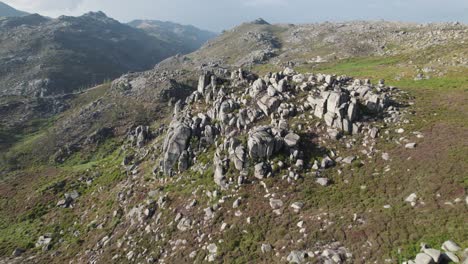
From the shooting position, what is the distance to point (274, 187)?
119 ft

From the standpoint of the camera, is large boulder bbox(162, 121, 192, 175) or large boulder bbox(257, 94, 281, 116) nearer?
large boulder bbox(162, 121, 192, 175)

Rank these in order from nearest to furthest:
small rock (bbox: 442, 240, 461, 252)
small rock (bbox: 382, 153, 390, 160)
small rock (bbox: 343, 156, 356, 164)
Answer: small rock (bbox: 442, 240, 461, 252) → small rock (bbox: 382, 153, 390, 160) → small rock (bbox: 343, 156, 356, 164)

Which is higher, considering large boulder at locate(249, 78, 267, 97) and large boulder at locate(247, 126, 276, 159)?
large boulder at locate(249, 78, 267, 97)

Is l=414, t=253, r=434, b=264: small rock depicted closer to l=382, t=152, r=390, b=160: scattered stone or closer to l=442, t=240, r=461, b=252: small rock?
l=442, t=240, r=461, b=252: small rock

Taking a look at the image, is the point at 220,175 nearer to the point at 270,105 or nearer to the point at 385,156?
the point at 270,105

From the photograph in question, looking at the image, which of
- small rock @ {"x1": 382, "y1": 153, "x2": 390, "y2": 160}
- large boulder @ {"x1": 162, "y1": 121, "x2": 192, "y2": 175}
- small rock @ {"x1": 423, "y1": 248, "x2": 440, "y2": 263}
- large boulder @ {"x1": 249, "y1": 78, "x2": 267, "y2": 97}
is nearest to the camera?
small rock @ {"x1": 423, "y1": 248, "x2": 440, "y2": 263}

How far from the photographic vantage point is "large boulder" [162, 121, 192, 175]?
152 ft

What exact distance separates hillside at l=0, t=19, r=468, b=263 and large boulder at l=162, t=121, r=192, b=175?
206 millimetres

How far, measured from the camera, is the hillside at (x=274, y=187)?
27.7m

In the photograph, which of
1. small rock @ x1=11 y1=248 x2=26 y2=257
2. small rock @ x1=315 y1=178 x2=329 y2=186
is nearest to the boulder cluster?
small rock @ x1=315 y1=178 x2=329 y2=186

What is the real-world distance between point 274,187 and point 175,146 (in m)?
17.6

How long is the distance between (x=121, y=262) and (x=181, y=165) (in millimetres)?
14837

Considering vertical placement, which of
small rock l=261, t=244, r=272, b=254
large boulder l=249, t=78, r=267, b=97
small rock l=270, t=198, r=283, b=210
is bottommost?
small rock l=261, t=244, r=272, b=254

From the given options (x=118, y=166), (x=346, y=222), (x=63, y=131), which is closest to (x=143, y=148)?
(x=118, y=166)
